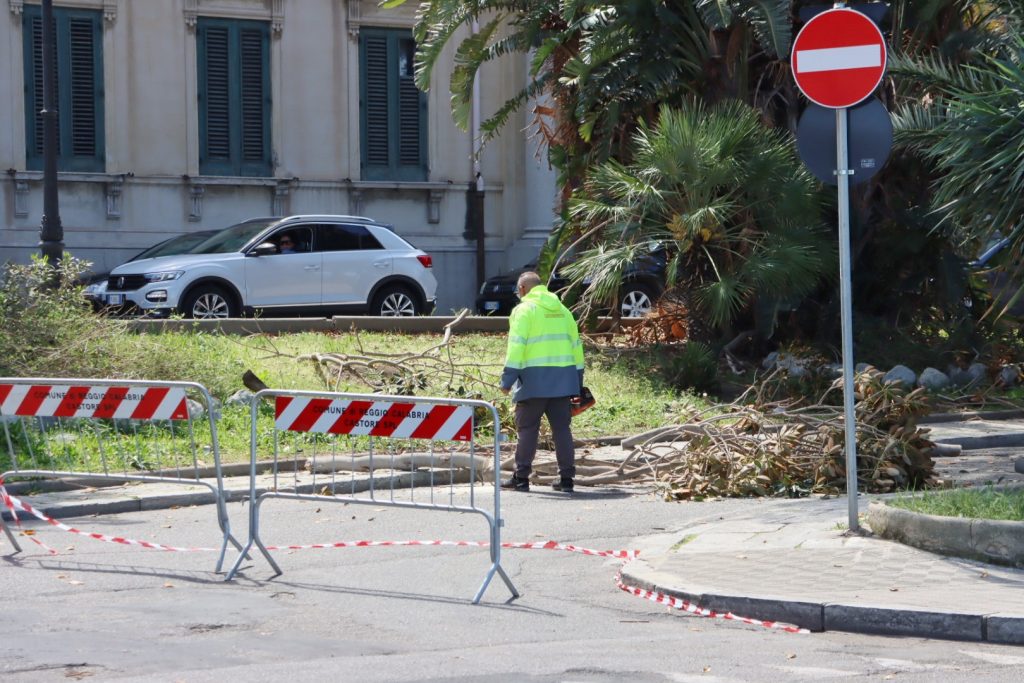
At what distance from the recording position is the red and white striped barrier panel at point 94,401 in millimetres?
8766

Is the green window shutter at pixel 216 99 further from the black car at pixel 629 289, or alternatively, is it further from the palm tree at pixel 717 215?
the palm tree at pixel 717 215

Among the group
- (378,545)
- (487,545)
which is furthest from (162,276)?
(487,545)

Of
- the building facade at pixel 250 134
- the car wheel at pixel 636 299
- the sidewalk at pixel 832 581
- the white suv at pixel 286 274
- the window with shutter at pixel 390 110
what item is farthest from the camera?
the window with shutter at pixel 390 110

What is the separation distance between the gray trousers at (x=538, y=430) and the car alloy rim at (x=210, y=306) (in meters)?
9.41

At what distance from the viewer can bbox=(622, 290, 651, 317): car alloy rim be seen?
2233cm

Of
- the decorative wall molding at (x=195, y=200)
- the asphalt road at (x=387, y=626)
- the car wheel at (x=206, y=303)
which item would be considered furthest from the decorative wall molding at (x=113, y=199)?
the asphalt road at (x=387, y=626)

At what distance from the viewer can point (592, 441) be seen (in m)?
13.7

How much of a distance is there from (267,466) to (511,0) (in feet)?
30.5

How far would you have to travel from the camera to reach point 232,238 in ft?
69.5

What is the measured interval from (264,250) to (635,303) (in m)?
5.77

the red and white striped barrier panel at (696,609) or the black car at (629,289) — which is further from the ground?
the black car at (629,289)

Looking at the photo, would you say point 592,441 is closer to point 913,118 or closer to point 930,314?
point 913,118

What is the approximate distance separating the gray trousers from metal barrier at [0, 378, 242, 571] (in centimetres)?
A: 242

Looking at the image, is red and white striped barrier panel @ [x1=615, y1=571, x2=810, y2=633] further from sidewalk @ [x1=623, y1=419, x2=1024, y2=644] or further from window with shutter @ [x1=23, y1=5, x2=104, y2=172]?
window with shutter @ [x1=23, y1=5, x2=104, y2=172]
